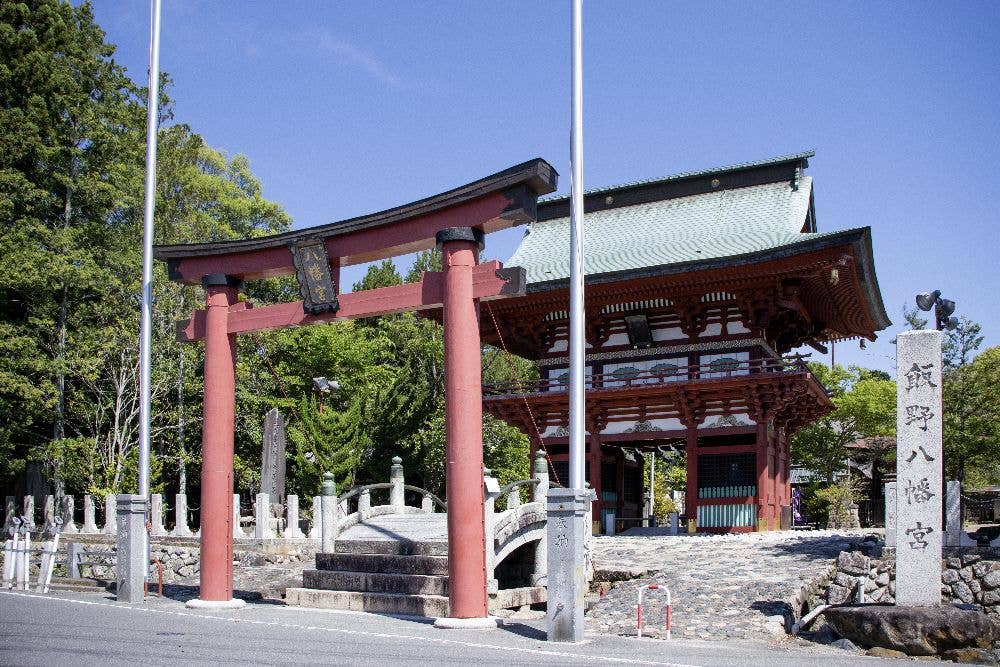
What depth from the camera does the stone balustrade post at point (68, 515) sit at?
33656 mm

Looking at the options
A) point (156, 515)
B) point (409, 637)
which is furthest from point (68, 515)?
point (409, 637)

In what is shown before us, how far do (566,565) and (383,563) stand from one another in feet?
23.0

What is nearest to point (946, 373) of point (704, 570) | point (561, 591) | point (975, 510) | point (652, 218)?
point (975, 510)

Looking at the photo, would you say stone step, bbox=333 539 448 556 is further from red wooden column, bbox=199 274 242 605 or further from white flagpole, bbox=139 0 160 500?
white flagpole, bbox=139 0 160 500

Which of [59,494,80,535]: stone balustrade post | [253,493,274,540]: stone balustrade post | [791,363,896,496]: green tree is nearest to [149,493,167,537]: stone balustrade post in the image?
[59,494,80,535]: stone balustrade post

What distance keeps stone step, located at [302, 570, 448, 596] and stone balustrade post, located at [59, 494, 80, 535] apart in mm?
17218

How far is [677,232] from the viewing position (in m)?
30.7

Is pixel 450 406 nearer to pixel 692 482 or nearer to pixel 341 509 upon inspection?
pixel 341 509

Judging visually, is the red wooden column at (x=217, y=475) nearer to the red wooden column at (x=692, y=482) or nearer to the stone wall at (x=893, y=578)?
the stone wall at (x=893, y=578)

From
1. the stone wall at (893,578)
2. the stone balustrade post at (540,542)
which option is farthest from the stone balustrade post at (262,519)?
the stone wall at (893,578)

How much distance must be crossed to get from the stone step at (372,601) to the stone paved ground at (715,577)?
2.69 m

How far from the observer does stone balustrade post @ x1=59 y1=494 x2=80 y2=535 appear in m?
33.7

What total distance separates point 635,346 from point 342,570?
13.1 m

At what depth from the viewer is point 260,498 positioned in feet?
89.7
